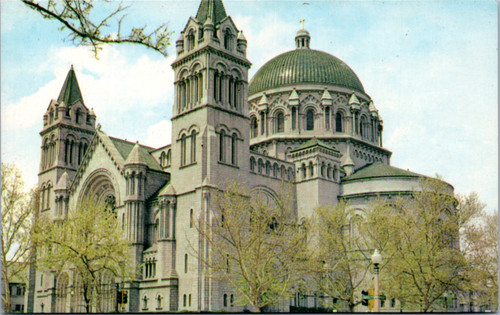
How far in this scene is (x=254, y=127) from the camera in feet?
271

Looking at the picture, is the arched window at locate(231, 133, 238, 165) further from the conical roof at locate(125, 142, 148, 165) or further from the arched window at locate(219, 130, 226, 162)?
the conical roof at locate(125, 142, 148, 165)

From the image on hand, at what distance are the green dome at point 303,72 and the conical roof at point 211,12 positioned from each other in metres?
21.1

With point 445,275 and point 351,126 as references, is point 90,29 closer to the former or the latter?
point 445,275

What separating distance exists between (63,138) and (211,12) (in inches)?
1112

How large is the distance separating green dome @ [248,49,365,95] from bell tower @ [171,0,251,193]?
20324mm

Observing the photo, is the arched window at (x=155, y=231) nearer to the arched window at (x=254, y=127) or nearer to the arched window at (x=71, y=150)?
the arched window at (x=71, y=150)

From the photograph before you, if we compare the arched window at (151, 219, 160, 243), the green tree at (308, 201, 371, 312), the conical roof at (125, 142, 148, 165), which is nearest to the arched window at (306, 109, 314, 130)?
the conical roof at (125, 142, 148, 165)

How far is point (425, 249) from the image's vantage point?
1811 inches

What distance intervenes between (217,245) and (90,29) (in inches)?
1065

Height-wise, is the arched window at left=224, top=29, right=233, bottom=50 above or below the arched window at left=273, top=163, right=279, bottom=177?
above

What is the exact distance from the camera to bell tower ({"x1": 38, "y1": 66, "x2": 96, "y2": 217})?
7731cm

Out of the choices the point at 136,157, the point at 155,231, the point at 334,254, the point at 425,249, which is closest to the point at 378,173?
the point at 334,254

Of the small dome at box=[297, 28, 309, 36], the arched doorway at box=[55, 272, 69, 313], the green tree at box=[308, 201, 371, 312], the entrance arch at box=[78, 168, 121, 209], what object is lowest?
the arched doorway at box=[55, 272, 69, 313]

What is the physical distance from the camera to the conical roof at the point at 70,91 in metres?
79.9
